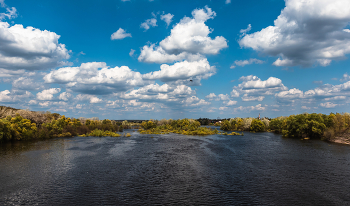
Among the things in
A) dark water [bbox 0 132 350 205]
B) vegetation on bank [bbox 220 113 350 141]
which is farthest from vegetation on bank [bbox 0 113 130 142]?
vegetation on bank [bbox 220 113 350 141]

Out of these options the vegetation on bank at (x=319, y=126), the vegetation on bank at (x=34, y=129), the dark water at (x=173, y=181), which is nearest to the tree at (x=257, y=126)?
the vegetation on bank at (x=319, y=126)

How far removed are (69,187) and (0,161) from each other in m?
30.3

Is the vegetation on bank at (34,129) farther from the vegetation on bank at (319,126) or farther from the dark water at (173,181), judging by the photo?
the vegetation on bank at (319,126)

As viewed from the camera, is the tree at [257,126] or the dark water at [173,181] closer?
the dark water at [173,181]

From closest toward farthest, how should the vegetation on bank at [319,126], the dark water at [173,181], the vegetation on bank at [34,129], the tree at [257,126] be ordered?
the dark water at [173,181]
the vegetation on bank at [34,129]
the vegetation on bank at [319,126]
the tree at [257,126]

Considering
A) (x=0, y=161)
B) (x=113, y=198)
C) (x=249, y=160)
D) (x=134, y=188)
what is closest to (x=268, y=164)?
(x=249, y=160)

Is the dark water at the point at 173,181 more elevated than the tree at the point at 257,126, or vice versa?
the tree at the point at 257,126

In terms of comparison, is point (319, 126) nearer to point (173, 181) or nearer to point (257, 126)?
point (257, 126)

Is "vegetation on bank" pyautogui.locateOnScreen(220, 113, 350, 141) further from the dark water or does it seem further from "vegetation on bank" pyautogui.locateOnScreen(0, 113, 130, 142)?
"vegetation on bank" pyautogui.locateOnScreen(0, 113, 130, 142)

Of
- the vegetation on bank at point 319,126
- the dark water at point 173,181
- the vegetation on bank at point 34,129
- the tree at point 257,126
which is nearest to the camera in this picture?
the dark water at point 173,181

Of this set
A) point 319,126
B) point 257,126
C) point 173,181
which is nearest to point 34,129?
point 173,181

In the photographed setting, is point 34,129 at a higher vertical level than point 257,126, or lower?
lower

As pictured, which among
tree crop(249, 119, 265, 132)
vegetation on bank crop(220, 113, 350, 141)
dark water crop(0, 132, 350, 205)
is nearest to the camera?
dark water crop(0, 132, 350, 205)

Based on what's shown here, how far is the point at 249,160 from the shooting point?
179 ft
